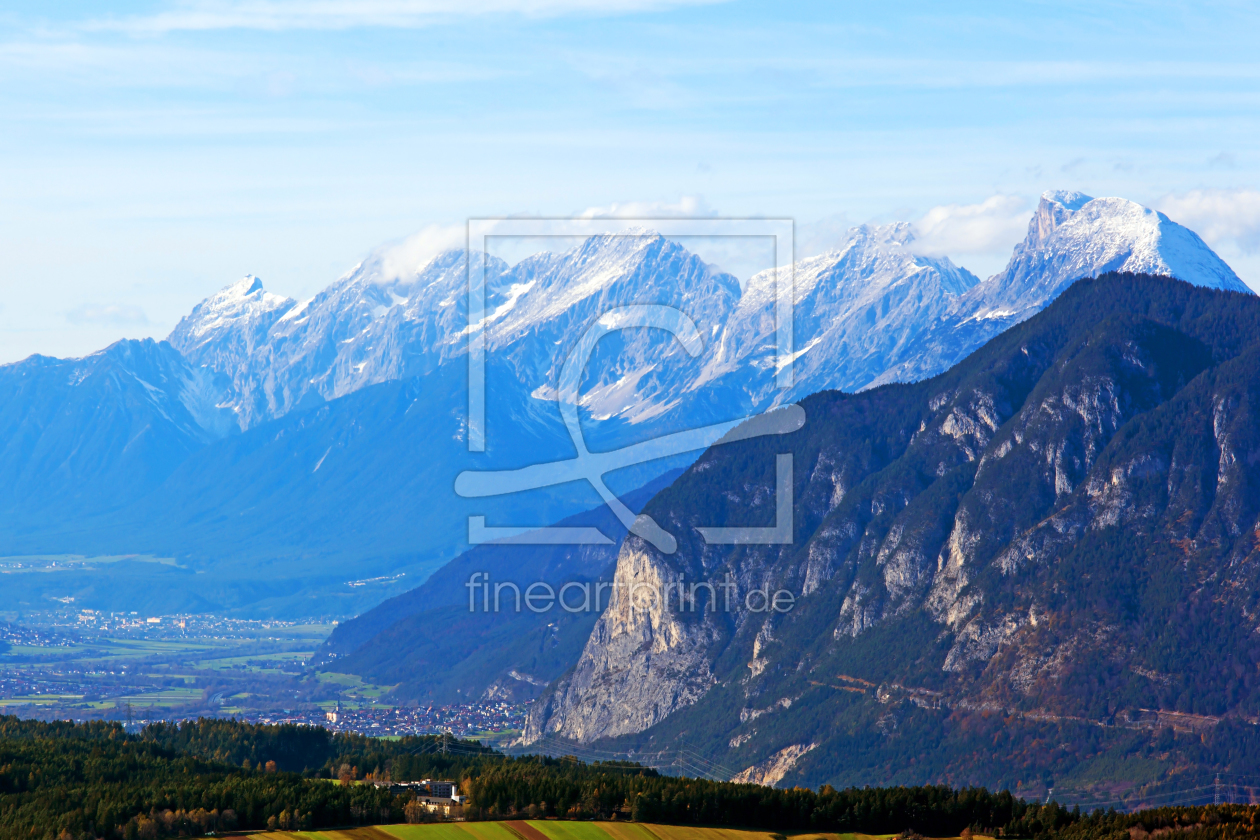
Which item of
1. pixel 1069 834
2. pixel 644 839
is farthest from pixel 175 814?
pixel 1069 834

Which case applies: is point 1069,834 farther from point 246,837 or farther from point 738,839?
point 246,837

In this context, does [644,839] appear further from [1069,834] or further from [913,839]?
[1069,834]

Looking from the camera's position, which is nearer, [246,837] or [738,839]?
[246,837]

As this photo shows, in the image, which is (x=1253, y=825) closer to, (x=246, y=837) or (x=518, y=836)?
(x=518, y=836)

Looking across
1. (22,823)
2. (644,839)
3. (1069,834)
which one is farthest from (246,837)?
(1069,834)

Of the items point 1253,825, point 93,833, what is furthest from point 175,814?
point 1253,825

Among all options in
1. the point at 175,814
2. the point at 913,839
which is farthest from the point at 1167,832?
the point at 175,814
